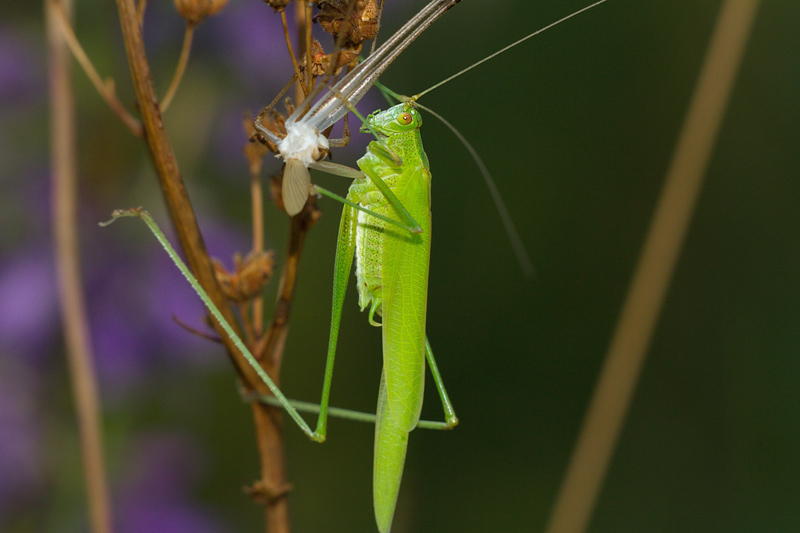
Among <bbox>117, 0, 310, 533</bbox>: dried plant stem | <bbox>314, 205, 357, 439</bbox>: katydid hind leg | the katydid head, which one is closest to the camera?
<bbox>117, 0, 310, 533</bbox>: dried plant stem

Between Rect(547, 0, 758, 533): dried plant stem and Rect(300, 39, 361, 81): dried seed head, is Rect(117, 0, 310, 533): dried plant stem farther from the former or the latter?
Rect(547, 0, 758, 533): dried plant stem

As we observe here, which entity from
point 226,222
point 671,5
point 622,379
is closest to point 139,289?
point 226,222

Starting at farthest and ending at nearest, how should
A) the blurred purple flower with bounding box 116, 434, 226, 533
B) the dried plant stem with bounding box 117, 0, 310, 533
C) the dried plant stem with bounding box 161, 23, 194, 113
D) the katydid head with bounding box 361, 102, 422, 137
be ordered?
the blurred purple flower with bounding box 116, 434, 226, 533 → the katydid head with bounding box 361, 102, 422, 137 → the dried plant stem with bounding box 161, 23, 194, 113 → the dried plant stem with bounding box 117, 0, 310, 533

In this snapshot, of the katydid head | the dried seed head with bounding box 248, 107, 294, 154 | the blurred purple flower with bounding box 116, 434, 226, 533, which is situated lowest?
the blurred purple flower with bounding box 116, 434, 226, 533

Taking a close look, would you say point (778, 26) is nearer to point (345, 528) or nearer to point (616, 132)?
point (616, 132)

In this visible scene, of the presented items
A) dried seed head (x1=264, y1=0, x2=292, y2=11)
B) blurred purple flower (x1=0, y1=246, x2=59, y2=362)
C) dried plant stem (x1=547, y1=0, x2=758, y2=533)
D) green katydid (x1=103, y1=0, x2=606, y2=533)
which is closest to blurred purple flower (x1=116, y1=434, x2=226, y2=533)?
blurred purple flower (x1=0, y1=246, x2=59, y2=362)

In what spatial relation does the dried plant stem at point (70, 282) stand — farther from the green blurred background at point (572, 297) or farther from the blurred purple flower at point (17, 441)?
the green blurred background at point (572, 297)

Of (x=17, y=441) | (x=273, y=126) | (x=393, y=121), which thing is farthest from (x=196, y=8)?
(x=17, y=441)
